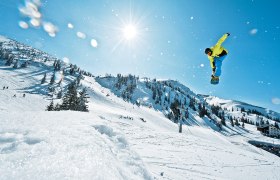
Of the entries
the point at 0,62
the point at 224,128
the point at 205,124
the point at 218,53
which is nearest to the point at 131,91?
the point at 205,124

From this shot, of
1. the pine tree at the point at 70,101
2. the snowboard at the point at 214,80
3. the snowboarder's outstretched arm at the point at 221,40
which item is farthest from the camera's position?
the pine tree at the point at 70,101

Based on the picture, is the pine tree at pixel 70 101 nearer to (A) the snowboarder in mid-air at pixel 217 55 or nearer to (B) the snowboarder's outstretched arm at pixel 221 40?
(A) the snowboarder in mid-air at pixel 217 55

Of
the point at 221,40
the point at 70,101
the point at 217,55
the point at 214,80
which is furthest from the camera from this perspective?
the point at 70,101

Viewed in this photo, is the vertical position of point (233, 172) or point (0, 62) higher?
point (0, 62)

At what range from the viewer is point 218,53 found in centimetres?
1130

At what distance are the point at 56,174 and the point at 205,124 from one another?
133513mm

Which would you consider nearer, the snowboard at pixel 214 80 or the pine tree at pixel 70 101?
the snowboard at pixel 214 80

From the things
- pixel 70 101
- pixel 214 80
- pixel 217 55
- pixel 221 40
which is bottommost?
pixel 70 101

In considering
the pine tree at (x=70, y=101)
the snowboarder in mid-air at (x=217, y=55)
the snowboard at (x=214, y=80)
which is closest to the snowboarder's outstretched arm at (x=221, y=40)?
the snowboarder in mid-air at (x=217, y=55)

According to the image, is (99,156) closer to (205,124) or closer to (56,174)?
(56,174)

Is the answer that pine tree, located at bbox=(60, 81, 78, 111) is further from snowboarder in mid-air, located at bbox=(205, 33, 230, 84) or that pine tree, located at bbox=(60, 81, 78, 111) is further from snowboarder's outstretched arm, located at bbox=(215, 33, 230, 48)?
snowboarder's outstretched arm, located at bbox=(215, 33, 230, 48)

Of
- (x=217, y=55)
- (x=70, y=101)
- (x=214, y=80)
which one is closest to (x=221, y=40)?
(x=217, y=55)

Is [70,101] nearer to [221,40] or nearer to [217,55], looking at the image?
[217,55]

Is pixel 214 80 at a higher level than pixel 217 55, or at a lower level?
lower
